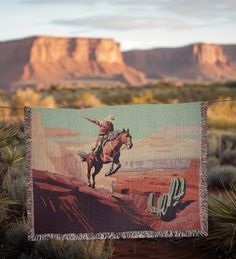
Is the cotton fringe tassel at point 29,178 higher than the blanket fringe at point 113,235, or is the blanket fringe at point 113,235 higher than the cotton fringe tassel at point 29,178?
the cotton fringe tassel at point 29,178

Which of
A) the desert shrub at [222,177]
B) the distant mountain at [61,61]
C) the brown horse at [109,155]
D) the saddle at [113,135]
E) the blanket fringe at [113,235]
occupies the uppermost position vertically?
the distant mountain at [61,61]

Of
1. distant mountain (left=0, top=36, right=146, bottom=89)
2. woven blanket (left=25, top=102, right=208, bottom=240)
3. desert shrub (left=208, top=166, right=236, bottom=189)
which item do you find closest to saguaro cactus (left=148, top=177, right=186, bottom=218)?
woven blanket (left=25, top=102, right=208, bottom=240)

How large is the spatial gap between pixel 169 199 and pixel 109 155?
2.29 feet

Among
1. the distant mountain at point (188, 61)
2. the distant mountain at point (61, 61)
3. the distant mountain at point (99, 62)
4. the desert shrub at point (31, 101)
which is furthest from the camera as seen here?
the distant mountain at point (188, 61)

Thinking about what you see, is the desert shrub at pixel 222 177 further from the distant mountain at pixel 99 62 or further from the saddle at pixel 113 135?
the distant mountain at pixel 99 62

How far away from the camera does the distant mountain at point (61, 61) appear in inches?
5295

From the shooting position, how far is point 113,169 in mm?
5480

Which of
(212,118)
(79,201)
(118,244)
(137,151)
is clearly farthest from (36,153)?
(212,118)

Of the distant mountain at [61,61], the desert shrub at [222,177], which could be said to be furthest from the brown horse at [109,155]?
the distant mountain at [61,61]

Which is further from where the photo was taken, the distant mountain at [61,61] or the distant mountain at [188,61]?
the distant mountain at [188,61]

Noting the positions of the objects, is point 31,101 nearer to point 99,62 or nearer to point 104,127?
point 104,127

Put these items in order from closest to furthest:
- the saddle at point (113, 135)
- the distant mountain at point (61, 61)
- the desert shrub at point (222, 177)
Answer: the saddle at point (113, 135) < the desert shrub at point (222, 177) < the distant mountain at point (61, 61)

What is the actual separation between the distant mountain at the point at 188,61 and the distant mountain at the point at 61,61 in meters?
13.6

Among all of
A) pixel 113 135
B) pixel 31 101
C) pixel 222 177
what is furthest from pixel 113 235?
pixel 31 101
